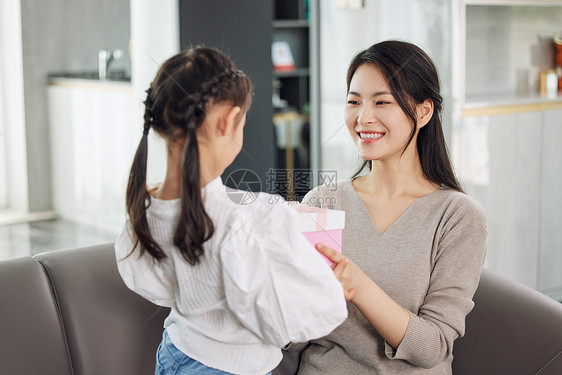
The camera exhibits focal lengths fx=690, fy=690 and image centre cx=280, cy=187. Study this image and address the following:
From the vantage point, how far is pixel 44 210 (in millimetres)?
2635

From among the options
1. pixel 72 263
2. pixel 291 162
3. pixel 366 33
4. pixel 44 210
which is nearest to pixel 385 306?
pixel 72 263

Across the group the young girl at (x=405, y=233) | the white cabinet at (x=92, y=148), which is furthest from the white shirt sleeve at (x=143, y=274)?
the white cabinet at (x=92, y=148)

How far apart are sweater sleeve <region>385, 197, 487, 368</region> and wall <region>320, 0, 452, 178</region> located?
1478 millimetres

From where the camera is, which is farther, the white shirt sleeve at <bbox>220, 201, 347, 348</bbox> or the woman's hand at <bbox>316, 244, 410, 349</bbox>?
the woman's hand at <bbox>316, 244, 410, 349</bbox>

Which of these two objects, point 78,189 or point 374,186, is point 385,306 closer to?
point 374,186

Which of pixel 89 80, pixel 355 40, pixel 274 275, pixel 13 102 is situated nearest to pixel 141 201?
pixel 274 275

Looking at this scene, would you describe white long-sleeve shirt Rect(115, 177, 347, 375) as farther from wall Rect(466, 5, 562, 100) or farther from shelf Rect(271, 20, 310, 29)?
shelf Rect(271, 20, 310, 29)

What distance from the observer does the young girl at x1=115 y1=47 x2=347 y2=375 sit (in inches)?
35.9

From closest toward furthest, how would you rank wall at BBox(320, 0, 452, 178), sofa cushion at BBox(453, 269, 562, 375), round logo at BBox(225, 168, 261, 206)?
round logo at BBox(225, 168, 261, 206), sofa cushion at BBox(453, 269, 562, 375), wall at BBox(320, 0, 452, 178)

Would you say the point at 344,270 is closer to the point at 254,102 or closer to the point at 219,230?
the point at 219,230

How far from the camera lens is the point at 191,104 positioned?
2.95ft

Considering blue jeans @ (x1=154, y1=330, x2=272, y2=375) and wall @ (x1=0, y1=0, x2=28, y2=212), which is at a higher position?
wall @ (x1=0, y1=0, x2=28, y2=212)

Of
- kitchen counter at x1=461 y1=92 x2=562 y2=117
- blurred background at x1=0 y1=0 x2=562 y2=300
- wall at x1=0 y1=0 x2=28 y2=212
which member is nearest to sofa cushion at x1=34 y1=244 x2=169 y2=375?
blurred background at x1=0 y1=0 x2=562 y2=300

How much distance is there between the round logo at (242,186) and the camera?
3.28 feet
